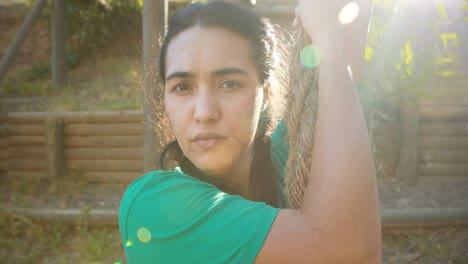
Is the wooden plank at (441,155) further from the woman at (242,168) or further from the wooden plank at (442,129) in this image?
the woman at (242,168)

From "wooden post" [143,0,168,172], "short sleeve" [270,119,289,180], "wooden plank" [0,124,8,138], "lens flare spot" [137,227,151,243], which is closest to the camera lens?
"lens flare spot" [137,227,151,243]

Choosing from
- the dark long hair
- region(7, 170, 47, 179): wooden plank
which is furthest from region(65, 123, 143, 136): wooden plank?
the dark long hair

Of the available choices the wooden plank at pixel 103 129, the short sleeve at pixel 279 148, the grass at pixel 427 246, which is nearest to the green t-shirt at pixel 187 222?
the short sleeve at pixel 279 148

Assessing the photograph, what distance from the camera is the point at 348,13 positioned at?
0.94 metres

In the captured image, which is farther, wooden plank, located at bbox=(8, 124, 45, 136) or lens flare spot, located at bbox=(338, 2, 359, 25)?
wooden plank, located at bbox=(8, 124, 45, 136)

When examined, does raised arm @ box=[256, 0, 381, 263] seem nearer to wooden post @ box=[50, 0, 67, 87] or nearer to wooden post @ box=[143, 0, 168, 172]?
wooden post @ box=[143, 0, 168, 172]

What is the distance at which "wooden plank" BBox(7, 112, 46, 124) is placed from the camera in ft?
17.9

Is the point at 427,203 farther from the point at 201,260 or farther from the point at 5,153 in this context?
the point at 5,153

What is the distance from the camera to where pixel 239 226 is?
95 cm

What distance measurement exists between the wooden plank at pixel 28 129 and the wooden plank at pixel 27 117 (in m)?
0.05

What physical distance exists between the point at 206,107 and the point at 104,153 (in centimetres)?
449

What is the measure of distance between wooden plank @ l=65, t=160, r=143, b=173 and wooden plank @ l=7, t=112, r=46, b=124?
58 cm

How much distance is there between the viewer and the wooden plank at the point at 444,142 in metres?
4.50

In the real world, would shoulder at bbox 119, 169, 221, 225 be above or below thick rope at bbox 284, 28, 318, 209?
below
